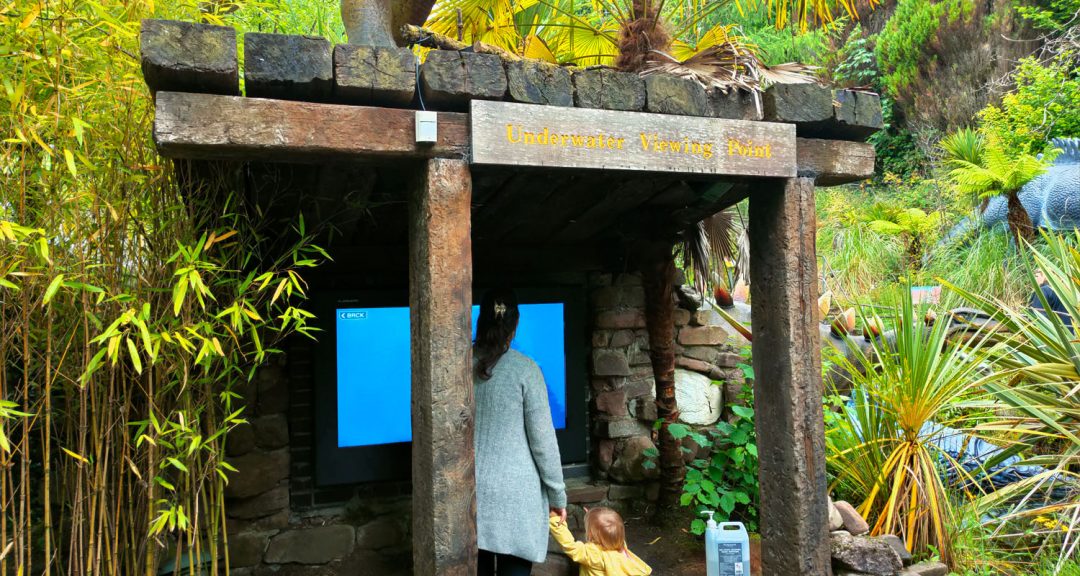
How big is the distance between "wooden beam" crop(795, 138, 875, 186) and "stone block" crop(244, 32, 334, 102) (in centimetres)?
199

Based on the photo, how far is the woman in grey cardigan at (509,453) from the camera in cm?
299

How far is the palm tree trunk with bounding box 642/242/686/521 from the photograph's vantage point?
4.77 metres

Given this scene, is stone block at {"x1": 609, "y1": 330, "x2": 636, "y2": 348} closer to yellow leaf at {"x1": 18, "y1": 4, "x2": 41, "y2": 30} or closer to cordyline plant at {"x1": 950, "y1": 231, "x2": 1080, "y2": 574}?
cordyline plant at {"x1": 950, "y1": 231, "x2": 1080, "y2": 574}

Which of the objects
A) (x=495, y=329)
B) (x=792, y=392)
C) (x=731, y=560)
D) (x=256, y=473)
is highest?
(x=495, y=329)

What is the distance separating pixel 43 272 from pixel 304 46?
1.26 meters

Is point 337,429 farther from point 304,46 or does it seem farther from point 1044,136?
point 1044,136

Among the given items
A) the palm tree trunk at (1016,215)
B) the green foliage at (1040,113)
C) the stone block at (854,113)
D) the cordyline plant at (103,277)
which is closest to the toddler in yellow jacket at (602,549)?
the cordyline plant at (103,277)

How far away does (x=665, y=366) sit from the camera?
484 cm

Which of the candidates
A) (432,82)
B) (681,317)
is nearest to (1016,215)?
(681,317)

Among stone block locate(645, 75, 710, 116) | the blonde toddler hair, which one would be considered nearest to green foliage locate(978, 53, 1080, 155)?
stone block locate(645, 75, 710, 116)

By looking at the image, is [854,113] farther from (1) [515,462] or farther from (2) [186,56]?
(2) [186,56]

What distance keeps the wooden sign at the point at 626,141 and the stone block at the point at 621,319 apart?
217cm

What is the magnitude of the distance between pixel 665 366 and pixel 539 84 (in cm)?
269

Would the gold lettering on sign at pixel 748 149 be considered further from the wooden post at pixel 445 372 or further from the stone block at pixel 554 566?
the stone block at pixel 554 566
